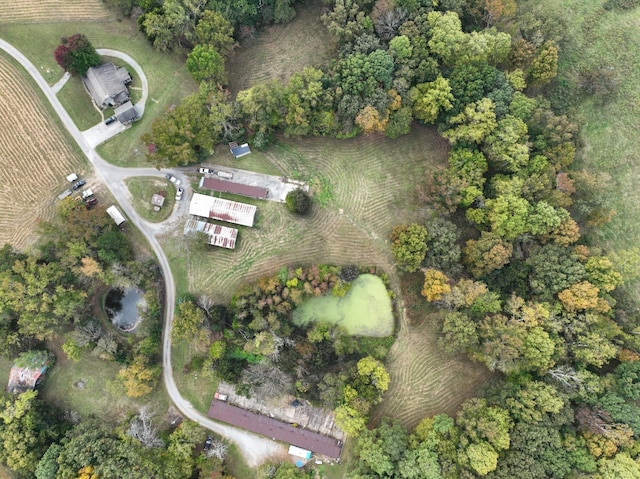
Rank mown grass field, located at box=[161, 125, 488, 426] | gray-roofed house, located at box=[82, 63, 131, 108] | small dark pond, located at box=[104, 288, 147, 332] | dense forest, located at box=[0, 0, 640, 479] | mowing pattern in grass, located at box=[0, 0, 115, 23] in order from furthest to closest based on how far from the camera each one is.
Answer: mowing pattern in grass, located at box=[0, 0, 115, 23]
gray-roofed house, located at box=[82, 63, 131, 108]
small dark pond, located at box=[104, 288, 147, 332]
mown grass field, located at box=[161, 125, 488, 426]
dense forest, located at box=[0, 0, 640, 479]

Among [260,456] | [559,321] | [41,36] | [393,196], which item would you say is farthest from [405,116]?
[41,36]

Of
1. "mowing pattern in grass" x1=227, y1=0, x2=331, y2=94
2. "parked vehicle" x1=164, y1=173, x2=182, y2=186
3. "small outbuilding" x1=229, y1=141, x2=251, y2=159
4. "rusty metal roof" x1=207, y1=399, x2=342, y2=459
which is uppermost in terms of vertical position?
"mowing pattern in grass" x1=227, y1=0, x2=331, y2=94

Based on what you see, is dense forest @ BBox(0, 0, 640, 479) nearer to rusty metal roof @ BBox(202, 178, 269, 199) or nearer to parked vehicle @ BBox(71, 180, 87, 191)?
rusty metal roof @ BBox(202, 178, 269, 199)

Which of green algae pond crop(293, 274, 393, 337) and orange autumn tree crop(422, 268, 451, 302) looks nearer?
orange autumn tree crop(422, 268, 451, 302)

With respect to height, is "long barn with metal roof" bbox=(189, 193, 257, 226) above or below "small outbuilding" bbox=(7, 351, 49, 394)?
above

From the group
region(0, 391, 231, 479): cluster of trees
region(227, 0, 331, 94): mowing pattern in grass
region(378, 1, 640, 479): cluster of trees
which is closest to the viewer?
region(378, 1, 640, 479): cluster of trees

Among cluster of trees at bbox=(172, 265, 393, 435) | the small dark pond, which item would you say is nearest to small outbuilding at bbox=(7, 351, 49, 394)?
the small dark pond
